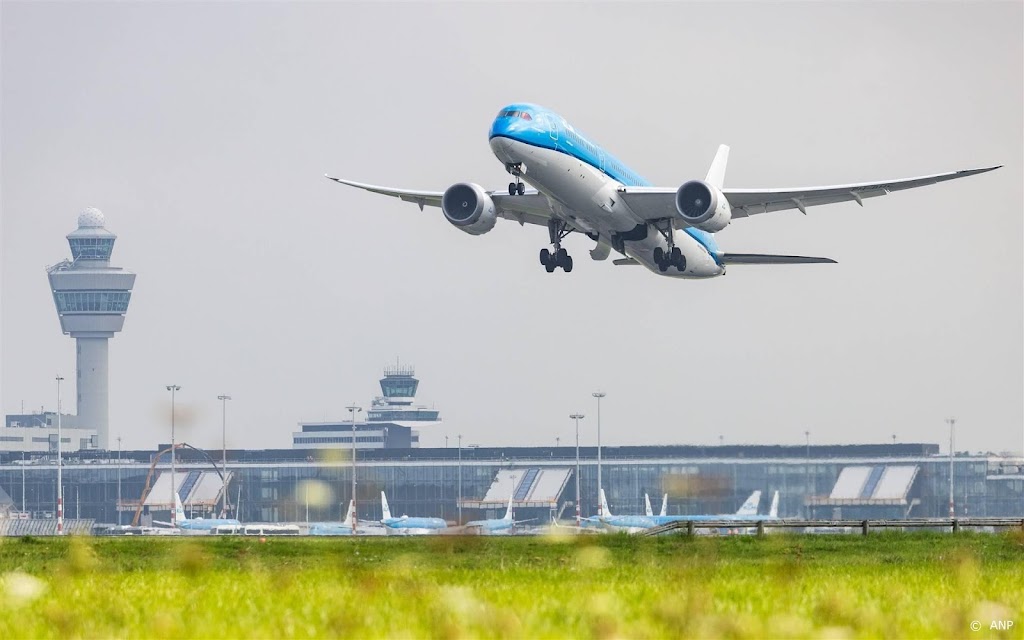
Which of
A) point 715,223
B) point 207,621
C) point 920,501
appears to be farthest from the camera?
point 920,501

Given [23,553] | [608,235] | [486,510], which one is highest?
[608,235]

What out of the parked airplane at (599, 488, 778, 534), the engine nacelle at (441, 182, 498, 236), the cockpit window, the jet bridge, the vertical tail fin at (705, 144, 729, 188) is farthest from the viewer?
the jet bridge

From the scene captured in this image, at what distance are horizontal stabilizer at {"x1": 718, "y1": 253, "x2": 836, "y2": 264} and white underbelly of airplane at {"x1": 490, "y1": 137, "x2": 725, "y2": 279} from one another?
5.82 m

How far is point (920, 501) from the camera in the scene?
19150cm

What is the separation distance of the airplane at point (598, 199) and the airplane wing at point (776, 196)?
0.13 feet

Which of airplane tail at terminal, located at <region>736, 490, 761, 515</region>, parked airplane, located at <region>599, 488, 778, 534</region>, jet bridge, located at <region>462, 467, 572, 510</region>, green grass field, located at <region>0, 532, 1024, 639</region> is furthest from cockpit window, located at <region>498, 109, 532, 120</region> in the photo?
jet bridge, located at <region>462, 467, 572, 510</region>

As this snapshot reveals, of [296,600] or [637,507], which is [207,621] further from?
[637,507]

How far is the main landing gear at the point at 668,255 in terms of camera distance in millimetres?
65438

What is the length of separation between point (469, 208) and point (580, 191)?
6.47 meters

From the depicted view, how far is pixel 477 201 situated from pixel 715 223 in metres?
9.17

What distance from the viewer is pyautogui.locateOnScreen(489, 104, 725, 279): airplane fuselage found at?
5678cm

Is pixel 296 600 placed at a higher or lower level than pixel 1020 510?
higher

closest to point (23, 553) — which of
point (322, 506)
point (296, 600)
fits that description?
point (296, 600)

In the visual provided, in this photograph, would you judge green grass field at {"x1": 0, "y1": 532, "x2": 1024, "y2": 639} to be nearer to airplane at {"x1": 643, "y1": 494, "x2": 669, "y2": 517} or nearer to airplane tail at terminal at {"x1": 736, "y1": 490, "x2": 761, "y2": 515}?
airplane tail at terminal at {"x1": 736, "y1": 490, "x2": 761, "y2": 515}
